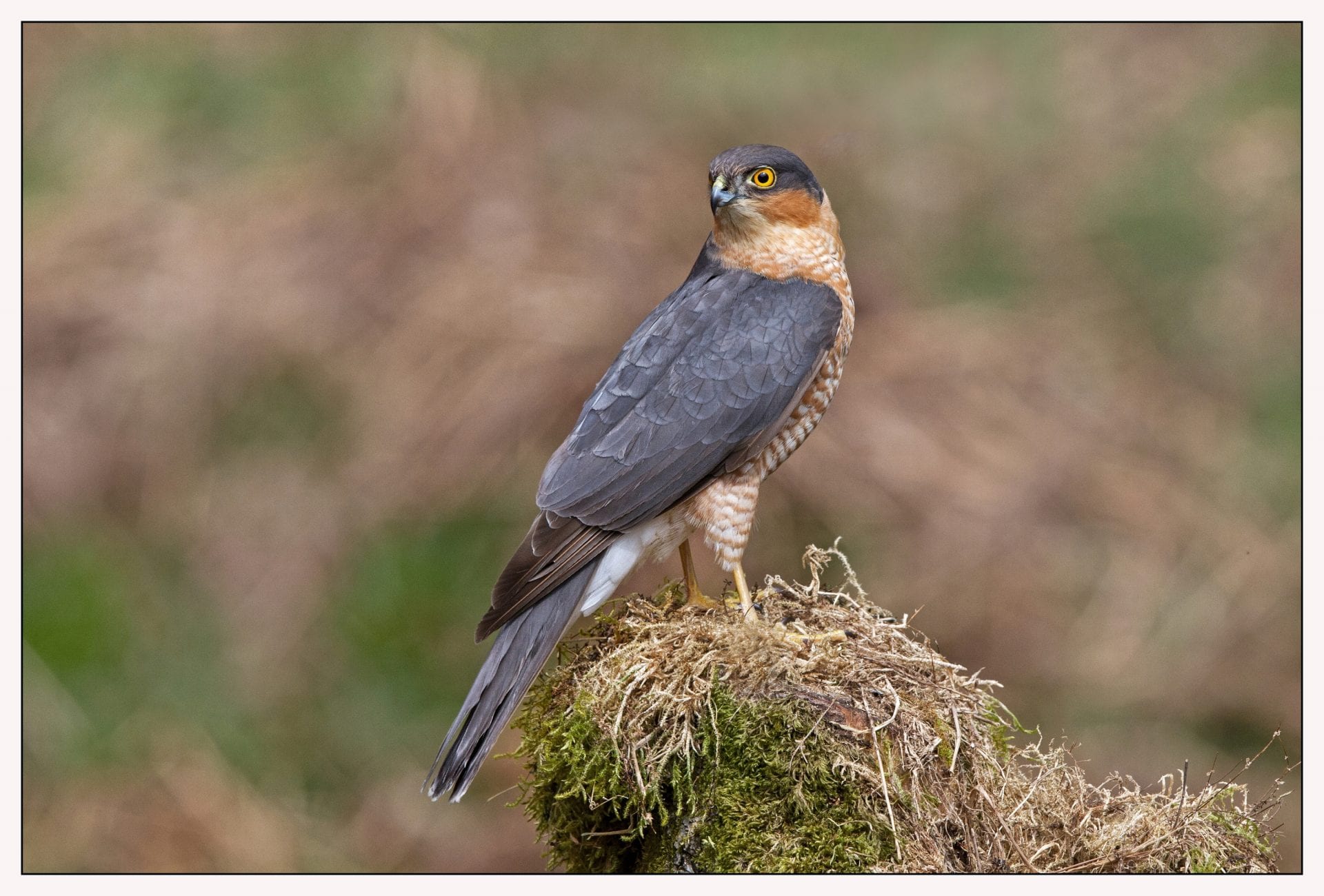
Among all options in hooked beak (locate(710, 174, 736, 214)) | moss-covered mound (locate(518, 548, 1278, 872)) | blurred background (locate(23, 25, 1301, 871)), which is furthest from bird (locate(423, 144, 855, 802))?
blurred background (locate(23, 25, 1301, 871))

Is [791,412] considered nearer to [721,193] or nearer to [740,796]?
[721,193]

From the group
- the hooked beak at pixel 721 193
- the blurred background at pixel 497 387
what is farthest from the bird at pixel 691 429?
the blurred background at pixel 497 387

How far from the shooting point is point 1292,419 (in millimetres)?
7512

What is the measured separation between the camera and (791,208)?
4.20m

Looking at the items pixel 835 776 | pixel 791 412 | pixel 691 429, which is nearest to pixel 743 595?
pixel 691 429

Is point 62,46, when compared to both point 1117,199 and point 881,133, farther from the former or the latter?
point 1117,199

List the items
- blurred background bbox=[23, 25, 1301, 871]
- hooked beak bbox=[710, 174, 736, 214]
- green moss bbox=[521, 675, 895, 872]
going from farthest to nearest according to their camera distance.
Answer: blurred background bbox=[23, 25, 1301, 871] → hooked beak bbox=[710, 174, 736, 214] → green moss bbox=[521, 675, 895, 872]

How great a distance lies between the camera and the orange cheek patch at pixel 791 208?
4.13 metres

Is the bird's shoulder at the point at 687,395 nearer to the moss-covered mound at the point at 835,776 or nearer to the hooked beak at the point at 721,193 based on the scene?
the hooked beak at the point at 721,193

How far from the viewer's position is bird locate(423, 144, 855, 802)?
3.64m

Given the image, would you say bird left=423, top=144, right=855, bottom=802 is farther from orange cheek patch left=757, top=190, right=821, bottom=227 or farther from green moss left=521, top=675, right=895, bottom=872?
green moss left=521, top=675, right=895, bottom=872

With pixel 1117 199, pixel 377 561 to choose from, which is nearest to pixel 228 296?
pixel 377 561

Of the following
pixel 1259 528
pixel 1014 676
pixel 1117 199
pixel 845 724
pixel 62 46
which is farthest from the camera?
pixel 62 46

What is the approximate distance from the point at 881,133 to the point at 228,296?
505cm
